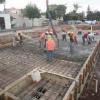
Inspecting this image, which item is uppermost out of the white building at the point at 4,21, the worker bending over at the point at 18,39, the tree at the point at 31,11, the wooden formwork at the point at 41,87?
the tree at the point at 31,11

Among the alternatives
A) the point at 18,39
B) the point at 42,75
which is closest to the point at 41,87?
the point at 42,75

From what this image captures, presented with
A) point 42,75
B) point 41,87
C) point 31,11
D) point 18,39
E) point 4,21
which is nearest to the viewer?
point 41,87

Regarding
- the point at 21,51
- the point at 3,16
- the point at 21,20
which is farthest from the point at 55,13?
the point at 21,51

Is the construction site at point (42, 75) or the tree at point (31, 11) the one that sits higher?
the tree at point (31, 11)

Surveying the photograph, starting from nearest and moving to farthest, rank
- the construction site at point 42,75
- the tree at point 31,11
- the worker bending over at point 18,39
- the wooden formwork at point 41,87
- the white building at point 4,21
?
the wooden formwork at point 41,87, the construction site at point 42,75, the worker bending over at point 18,39, the white building at point 4,21, the tree at point 31,11

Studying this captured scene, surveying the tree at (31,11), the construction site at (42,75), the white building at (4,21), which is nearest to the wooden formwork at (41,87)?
the construction site at (42,75)

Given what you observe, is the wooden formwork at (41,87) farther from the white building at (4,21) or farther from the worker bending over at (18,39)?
the white building at (4,21)

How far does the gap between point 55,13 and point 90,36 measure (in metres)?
41.5

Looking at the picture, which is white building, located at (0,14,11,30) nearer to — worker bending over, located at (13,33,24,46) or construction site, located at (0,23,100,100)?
worker bending over, located at (13,33,24,46)

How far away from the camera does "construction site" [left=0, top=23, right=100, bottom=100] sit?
6.54m

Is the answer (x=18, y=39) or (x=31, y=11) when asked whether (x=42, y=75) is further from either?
(x=31, y=11)

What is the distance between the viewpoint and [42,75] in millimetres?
7844

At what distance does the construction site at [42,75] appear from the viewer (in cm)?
654

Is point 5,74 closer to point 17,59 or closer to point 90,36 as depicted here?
point 17,59
